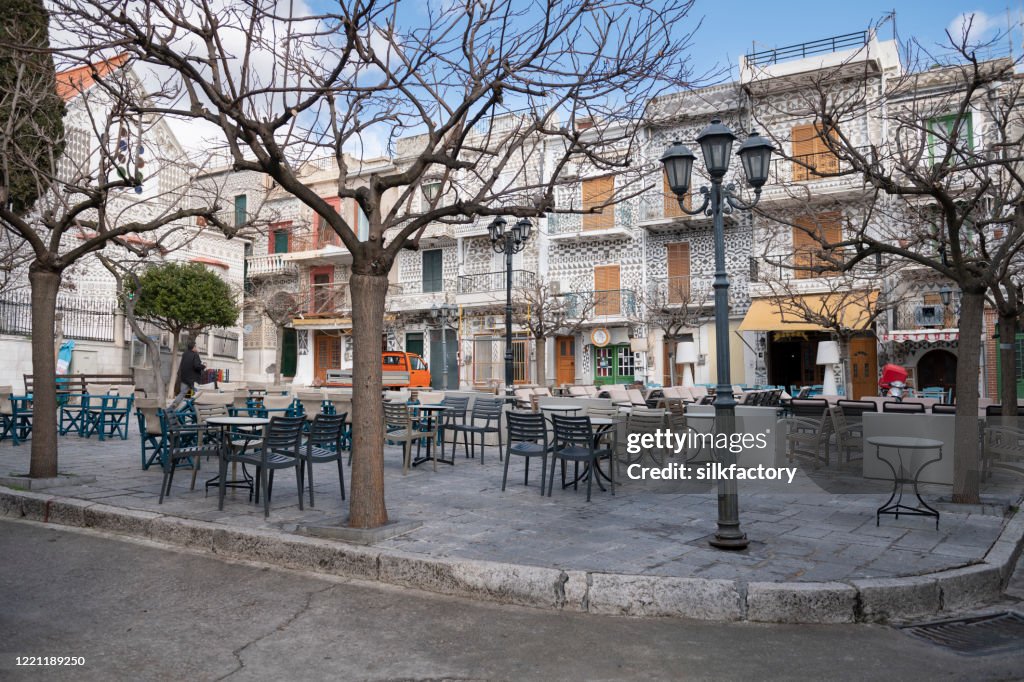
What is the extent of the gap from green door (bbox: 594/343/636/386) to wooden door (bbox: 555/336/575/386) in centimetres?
A: 105

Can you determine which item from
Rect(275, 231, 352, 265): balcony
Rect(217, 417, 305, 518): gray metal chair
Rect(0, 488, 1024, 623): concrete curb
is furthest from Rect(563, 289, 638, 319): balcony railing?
Rect(0, 488, 1024, 623): concrete curb

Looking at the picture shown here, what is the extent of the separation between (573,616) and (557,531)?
161 cm

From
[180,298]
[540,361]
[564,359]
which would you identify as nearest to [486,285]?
[564,359]

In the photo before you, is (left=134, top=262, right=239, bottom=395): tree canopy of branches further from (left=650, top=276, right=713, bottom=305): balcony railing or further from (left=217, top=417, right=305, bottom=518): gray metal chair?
(left=217, top=417, right=305, bottom=518): gray metal chair

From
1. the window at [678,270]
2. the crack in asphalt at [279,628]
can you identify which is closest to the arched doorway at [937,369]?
the window at [678,270]

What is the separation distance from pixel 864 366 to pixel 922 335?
8.78 ft

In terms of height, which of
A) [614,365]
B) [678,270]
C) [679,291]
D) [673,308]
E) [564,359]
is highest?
[678,270]

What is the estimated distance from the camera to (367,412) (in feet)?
18.7

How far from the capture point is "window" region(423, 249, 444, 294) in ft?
102

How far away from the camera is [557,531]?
238 inches

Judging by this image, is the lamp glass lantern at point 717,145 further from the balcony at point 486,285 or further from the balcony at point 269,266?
the balcony at point 269,266

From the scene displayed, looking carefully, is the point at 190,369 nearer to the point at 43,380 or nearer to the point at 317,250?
the point at 43,380

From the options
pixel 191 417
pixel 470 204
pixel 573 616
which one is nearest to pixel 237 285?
pixel 191 417

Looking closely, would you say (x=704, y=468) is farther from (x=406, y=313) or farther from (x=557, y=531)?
(x=406, y=313)
